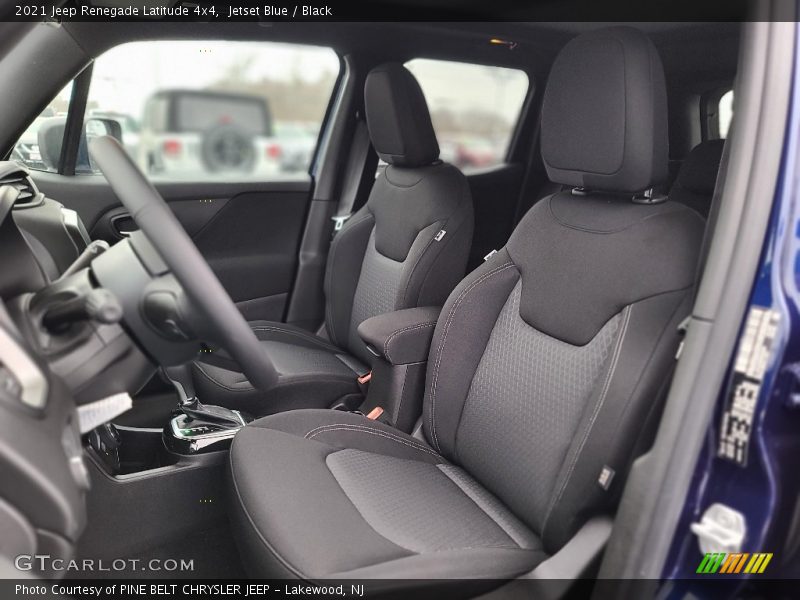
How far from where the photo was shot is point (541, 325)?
5.48 ft

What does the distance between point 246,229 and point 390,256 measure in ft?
2.28

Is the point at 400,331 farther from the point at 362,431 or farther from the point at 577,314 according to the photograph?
the point at 577,314

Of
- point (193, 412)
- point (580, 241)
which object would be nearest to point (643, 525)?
point (580, 241)

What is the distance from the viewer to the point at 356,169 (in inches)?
126

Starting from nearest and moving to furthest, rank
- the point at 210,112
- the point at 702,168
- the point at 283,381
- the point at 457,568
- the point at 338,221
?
the point at 457,568
the point at 283,381
the point at 702,168
the point at 210,112
the point at 338,221

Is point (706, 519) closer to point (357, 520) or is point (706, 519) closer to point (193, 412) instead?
point (357, 520)

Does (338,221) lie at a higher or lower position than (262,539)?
higher

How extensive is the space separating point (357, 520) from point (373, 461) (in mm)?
275

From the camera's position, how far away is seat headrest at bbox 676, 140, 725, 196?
244cm

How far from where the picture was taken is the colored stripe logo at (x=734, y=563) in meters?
1.19

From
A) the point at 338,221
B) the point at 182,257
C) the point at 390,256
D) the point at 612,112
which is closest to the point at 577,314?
the point at 612,112

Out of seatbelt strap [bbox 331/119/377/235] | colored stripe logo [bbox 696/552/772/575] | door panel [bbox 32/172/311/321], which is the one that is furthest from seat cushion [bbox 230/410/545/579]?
seatbelt strap [bbox 331/119/377/235]

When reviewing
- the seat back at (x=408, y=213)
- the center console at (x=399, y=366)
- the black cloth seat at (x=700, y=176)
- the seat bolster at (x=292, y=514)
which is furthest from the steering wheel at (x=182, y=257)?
the black cloth seat at (x=700, y=176)

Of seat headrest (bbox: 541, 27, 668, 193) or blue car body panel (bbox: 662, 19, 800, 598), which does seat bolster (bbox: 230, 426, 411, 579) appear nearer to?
blue car body panel (bbox: 662, 19, 800, 598)
